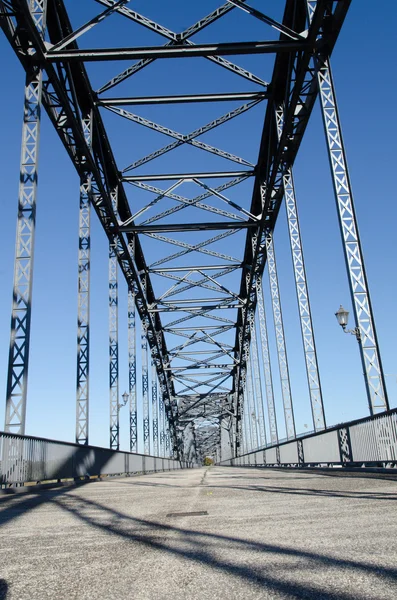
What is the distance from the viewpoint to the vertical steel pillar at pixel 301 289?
15.8 meters

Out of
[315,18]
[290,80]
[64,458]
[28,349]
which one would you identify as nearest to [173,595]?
[28,349]

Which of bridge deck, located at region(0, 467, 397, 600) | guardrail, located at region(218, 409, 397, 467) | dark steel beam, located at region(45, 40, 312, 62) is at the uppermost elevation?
dark steel beam, located at region(45, 40, 312, 62)

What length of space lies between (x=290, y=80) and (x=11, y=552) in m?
15.2

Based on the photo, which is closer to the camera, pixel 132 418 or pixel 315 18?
pixel 315 18

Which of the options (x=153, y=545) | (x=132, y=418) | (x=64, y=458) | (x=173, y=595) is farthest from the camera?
(x=132, y=418)

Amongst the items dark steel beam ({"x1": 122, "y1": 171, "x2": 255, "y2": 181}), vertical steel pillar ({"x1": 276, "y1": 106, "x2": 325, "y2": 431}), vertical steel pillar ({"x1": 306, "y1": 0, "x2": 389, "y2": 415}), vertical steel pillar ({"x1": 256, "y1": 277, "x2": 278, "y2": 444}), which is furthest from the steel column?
vertical steel pillar ({"x1": 256, "y1": 277, "x2": 278, "y2": 444})

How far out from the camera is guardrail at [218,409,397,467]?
8398mm

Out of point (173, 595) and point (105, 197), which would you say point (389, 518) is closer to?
point (173, 595)

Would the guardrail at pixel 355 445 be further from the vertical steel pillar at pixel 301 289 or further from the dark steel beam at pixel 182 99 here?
the dark steel beam at pixel 182 99

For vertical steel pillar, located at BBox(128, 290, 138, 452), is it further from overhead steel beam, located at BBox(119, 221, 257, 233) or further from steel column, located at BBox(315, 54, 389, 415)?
steel column, located at BBox(315, 54, 389, 415)

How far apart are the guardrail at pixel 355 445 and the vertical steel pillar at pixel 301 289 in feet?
3.71

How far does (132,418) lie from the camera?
96.0ft

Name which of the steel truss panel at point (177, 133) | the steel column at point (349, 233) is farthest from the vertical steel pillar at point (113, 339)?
the steel column at point (349, 233)

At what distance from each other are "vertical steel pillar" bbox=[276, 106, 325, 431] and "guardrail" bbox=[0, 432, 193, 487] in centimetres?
671
